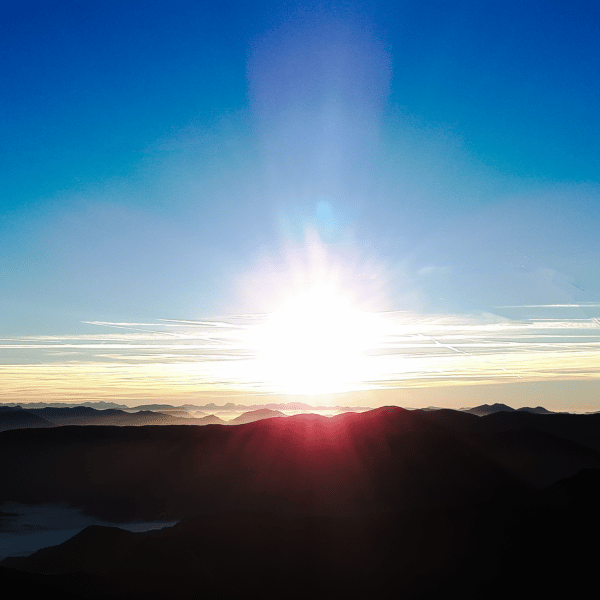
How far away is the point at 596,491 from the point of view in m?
52.0

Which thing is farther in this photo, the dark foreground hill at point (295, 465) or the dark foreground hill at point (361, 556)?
the dark foreground hill at point (295, 465)

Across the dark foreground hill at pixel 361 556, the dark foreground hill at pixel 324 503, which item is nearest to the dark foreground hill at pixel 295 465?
the dark foreground hill at pixel 324 503

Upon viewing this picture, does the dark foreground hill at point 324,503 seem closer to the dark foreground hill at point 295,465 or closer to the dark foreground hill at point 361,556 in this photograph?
the dark foreground hill at point 361,556

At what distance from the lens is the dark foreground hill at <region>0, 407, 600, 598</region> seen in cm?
4450

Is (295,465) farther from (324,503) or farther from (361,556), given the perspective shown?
(361,556)

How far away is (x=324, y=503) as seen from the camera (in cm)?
9594

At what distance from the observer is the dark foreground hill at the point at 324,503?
44.5 m

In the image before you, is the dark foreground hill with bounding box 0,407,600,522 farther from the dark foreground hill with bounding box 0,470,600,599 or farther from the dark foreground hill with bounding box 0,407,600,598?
the dark foreground hill with bounding box 0,470,600,599

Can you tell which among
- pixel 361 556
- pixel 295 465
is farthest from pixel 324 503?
pixel 361 556

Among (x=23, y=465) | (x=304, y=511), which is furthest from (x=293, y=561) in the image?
(x=23, y=465)

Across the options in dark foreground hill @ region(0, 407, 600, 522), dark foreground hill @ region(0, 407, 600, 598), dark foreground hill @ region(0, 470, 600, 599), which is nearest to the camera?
dark foreground hill @ region(0, 470, 600, 599)

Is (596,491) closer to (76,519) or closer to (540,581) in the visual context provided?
(540,581)

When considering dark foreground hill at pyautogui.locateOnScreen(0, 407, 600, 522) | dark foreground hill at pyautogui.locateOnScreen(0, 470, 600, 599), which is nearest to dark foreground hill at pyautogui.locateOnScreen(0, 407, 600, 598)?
dark foreground hill at pyautogui.locateOnScreen(0, 470, 600, 599)

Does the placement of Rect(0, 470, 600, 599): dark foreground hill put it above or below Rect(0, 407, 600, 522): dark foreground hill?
below
